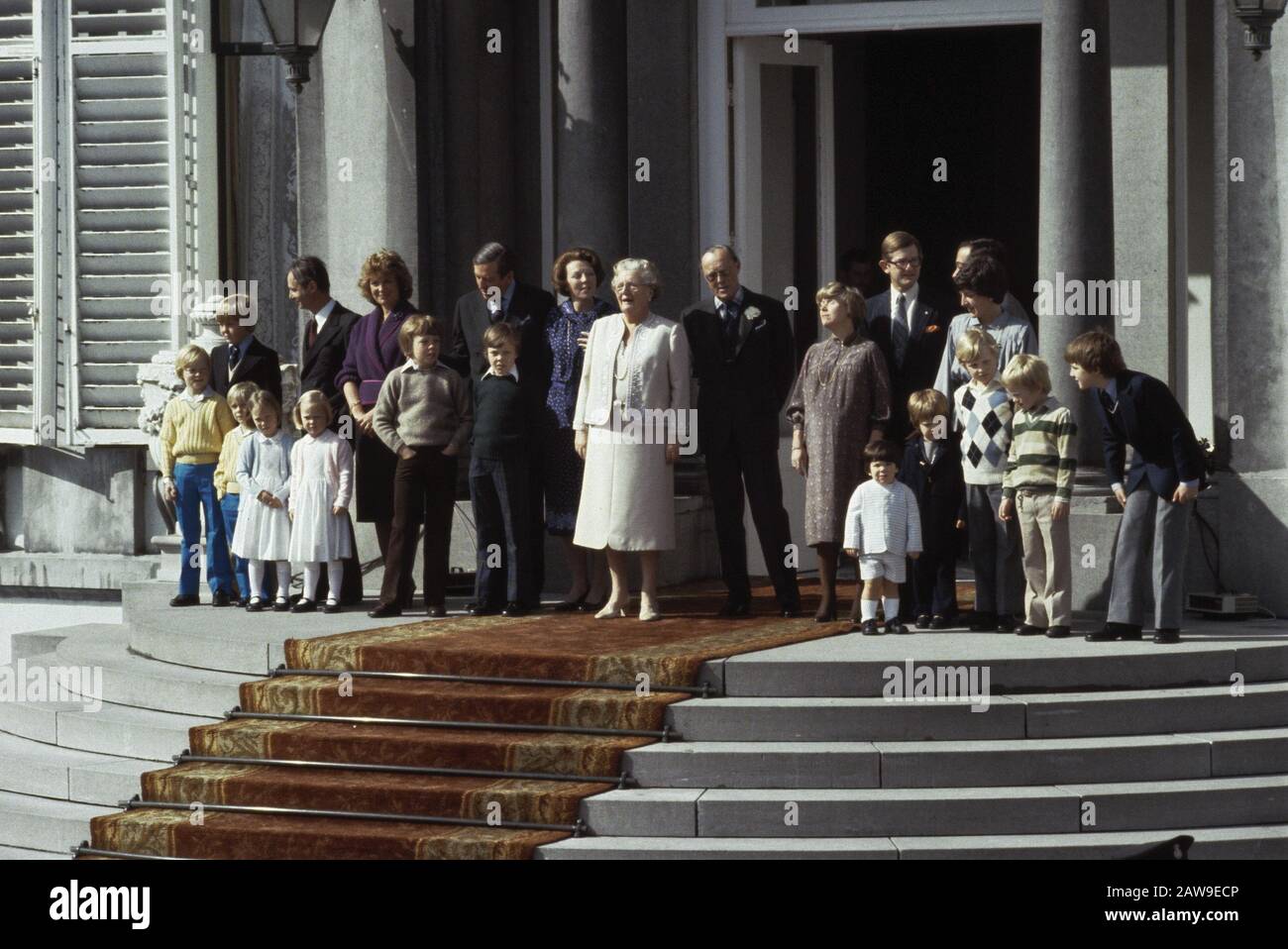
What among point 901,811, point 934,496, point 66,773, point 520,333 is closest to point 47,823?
point 66,773

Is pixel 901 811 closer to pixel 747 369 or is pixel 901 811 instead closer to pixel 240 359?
pixel 747 369

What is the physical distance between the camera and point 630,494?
415 inches

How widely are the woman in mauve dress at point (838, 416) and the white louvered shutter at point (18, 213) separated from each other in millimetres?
5369

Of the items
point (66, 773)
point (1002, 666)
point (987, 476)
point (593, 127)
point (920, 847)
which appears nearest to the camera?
point (920, 847)

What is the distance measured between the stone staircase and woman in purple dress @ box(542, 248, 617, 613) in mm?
1678

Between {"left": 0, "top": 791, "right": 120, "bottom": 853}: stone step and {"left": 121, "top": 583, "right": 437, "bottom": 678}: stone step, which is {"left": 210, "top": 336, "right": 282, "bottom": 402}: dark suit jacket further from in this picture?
{"left": 0, "top": 791, "right": 120, "bottom": 853}: stone step

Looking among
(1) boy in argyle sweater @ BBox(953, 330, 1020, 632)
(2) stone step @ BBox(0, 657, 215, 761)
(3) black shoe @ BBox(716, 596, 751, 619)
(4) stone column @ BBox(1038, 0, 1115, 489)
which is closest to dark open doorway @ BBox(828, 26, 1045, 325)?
(4) stone column @ BBox(1038, 0, 1115, 489)

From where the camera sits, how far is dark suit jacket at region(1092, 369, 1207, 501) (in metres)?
9.85

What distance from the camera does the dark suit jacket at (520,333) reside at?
11031 millimetres

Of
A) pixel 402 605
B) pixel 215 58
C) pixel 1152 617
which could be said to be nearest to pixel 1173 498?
pixel 1152 617

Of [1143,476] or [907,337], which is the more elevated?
[907,337]

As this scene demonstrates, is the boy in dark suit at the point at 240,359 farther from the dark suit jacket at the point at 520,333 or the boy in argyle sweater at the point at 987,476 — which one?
the boy in argyle sweater at the point at 987,476

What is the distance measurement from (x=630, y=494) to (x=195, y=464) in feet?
8.00

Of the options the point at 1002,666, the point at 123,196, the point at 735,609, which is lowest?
the point at 1002,666
